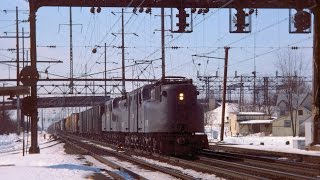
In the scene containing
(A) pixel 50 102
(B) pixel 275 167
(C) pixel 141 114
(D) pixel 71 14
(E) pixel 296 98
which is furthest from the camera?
(A) pixel 50 102

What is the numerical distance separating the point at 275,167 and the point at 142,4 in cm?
1364

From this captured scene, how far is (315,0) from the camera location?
28.8 metres

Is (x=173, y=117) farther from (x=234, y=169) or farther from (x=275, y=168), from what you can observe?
(x=275, y=168)

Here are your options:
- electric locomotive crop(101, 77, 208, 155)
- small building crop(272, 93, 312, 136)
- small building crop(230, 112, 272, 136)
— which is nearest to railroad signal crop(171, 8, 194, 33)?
electric locomotive crop(101, 77, 208, 155)

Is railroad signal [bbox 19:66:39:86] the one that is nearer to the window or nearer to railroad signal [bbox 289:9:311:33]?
railroad signal [bbox 289:9:311:33]

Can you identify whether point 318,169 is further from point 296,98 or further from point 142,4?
point 296,98

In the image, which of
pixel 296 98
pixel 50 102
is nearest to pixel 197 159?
pixel 296 98

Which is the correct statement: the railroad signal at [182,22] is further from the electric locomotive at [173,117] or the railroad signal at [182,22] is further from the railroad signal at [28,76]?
the railroad signal at [28,76]

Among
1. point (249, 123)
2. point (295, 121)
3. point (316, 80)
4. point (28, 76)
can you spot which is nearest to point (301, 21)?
point (316, 80)

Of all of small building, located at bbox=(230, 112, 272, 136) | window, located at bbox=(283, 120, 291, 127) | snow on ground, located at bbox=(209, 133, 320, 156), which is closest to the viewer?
snow on ground, located at bbox=(209, 133, 320, 156)

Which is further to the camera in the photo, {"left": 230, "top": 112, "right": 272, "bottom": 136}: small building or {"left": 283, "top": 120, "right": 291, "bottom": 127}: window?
{"left": 230, "top": 112, "right": 272, "bottom": 136}: small building

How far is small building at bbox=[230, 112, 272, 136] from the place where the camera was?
91.5 metres

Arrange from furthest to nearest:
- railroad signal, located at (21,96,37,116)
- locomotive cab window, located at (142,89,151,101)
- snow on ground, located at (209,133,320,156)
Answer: snow on ground, located at (209,133,320,156) < locomotive cab window, located at (142,89,151,101) < railroad signal, located at (21,96,37,116)

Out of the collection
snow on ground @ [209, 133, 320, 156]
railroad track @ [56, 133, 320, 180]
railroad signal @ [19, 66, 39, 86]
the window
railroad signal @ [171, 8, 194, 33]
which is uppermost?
railroad signal @ [171, 8, 194, 33]
